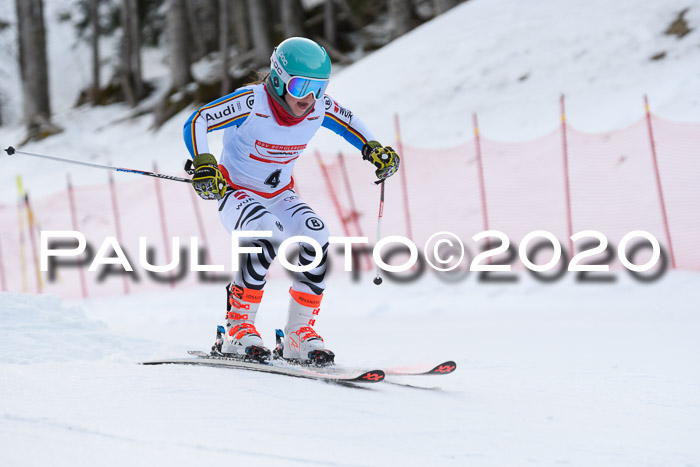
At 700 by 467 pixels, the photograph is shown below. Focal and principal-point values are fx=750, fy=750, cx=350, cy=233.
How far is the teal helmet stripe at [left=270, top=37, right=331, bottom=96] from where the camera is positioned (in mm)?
4191

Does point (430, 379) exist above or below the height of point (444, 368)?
below

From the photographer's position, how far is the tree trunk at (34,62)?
83.4 ft

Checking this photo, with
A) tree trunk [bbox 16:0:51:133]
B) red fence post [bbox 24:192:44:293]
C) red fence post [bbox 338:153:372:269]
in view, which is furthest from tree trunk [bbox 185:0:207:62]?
red fence post [bbox 338:153:372:269]

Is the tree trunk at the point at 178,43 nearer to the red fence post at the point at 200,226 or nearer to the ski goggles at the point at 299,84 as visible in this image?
the red fence post at the point at 200,226

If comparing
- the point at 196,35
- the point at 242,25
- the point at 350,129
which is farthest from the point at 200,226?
the point at 196,35

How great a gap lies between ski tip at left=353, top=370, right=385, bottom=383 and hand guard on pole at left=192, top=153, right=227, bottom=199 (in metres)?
1.23

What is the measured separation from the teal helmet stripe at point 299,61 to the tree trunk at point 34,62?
76.8ft

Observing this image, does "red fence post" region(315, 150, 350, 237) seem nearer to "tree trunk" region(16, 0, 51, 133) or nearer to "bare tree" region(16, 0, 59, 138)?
"bare tree" region(16, 0, 59, 138)

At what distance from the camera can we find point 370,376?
3.92 metres

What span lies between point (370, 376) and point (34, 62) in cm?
2518

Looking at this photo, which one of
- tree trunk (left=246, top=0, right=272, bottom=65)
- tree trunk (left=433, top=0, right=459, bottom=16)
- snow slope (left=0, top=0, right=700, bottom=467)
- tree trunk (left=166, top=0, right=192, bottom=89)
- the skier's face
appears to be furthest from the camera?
tree trunk (left=166, top=0, right=192, bottom=89)

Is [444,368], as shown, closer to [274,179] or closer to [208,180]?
[274,179]

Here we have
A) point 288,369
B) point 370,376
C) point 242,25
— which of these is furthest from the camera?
point 242,25

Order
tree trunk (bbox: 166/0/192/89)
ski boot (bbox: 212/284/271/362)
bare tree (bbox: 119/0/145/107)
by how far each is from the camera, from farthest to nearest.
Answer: bare tree (bbox: 119/0/145/107), tree trunk (bbox: 166/0/192/89), ski boot (bbox: 212/284/271/362)
